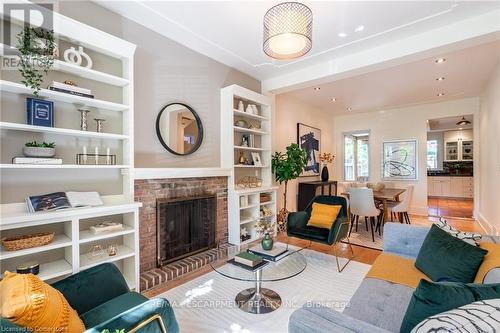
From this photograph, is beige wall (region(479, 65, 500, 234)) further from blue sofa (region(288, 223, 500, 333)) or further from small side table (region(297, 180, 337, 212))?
small side table (region(297, 180, 337, 212))

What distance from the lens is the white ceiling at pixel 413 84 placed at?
3664 millimetres

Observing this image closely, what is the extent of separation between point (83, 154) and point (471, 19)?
4378 mm

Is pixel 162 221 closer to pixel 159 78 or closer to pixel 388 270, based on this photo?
pixel 159 78

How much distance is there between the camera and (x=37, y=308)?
1051 mm

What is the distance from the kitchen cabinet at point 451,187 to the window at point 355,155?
357 centimetres

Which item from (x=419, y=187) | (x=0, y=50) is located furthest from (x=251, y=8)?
(x=419, y=187)

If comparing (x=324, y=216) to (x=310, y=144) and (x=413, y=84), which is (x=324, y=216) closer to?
(x=310, y=144)

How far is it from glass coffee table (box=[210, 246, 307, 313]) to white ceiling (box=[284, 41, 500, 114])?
358cm

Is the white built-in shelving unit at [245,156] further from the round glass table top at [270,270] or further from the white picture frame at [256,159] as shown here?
the round glass table top at [270,270]

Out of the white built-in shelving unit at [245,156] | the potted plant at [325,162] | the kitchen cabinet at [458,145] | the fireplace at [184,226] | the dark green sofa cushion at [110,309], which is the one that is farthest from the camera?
the kitchen cabinet at [458,145]

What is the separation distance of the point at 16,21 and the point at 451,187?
11197mm

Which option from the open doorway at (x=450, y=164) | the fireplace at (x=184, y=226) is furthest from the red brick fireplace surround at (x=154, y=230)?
the open doorway at (x=450, y=164)

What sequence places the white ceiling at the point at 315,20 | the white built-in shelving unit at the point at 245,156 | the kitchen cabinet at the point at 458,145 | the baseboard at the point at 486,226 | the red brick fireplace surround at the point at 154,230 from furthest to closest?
the kitchen cabinet at the point at 458,145, the baseboard at the point at 486,226, the white built-in shelving unit at the point at 245,156, the red brick fireplace surround at the point at 154,230, the white ceiling at the point at 315,20

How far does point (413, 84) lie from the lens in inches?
186
